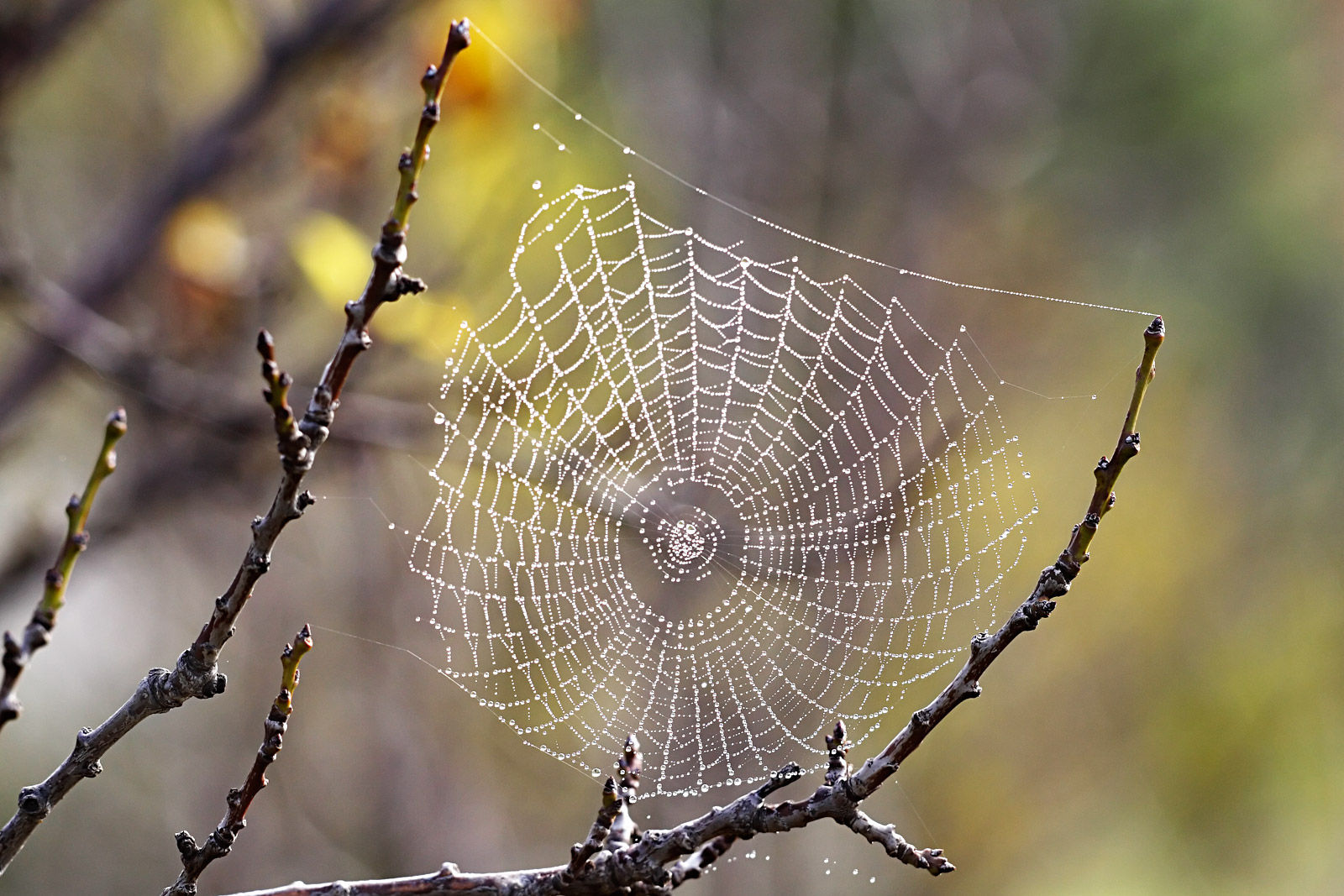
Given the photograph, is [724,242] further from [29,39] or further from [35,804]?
[35,804]

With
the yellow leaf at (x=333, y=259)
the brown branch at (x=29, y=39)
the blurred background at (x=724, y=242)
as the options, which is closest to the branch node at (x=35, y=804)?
the blurred background at (x=724, y=242)

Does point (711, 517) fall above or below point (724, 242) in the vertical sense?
below

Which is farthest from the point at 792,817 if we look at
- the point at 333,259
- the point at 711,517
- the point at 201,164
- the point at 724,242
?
the point at 724,242

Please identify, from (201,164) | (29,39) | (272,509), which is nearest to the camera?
(272,509)

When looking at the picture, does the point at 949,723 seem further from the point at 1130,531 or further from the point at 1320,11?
the point at 1320,11

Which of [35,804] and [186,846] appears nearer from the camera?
[35,804]

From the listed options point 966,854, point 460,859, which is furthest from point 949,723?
point 460,859

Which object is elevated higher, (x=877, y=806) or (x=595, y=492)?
(x=595, y=492)
